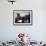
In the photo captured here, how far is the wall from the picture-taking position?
16.1 feet

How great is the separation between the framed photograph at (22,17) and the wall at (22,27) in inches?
4.6

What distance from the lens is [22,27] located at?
16.2 feet

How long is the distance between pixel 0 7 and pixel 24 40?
2.34 meters

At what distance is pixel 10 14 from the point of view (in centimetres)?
496

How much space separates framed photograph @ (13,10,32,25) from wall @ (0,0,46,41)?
0.12 m

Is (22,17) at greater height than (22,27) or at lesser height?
greater

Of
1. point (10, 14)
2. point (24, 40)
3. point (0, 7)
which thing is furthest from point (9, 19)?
point (24, 40)

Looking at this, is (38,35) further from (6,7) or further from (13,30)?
(6,7)

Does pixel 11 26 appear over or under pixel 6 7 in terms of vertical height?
under

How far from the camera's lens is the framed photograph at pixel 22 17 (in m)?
4.93

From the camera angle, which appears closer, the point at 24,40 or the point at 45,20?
the point at 24,40

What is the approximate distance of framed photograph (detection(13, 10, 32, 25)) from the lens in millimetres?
4926

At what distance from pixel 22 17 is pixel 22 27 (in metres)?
0.38

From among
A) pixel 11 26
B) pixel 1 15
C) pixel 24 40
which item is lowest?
pixel 24 40
